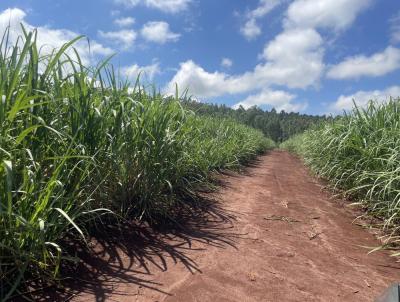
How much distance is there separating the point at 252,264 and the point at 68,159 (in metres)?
1.21

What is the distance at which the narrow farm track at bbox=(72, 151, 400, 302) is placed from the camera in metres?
1.88

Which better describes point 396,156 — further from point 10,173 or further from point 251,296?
point 10,173

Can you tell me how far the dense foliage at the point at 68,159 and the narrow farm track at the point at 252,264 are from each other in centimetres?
31

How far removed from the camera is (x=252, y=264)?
7.38 ft

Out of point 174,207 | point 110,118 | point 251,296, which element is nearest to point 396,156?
point 174,207

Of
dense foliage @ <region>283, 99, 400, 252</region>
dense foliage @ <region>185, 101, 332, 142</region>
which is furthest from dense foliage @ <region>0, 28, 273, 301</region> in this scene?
dense foliage @ <region>185, 101, 332, 142</region>

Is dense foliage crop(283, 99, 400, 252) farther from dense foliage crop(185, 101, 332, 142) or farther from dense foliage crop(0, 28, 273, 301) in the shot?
dense foliage crop(185, 101, 332, 142)

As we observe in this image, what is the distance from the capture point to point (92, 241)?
90.1 inches

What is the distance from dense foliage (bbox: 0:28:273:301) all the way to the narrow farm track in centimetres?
31

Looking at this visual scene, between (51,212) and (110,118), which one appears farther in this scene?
(110,118)

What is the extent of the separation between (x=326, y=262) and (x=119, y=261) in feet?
4.13

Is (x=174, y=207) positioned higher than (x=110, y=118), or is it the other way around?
(x=110, y=118)

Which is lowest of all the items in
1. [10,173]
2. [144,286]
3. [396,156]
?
[144,286]

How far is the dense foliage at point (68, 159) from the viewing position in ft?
5.38
